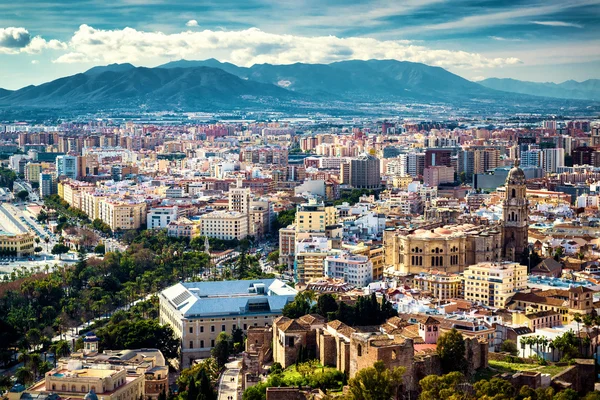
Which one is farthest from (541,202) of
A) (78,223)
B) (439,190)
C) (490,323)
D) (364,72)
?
(364,72)

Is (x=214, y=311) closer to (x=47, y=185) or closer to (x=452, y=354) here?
(x=452, y=354)

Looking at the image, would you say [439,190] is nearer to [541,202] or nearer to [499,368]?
[541,202]

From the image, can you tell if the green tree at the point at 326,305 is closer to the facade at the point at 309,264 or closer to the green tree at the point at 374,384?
the green tree at the point at 374,384

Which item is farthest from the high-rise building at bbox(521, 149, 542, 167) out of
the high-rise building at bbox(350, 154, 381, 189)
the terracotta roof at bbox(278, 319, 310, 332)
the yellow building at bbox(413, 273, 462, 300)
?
the terracotta roof at bbox(278, 319, 310, 332)

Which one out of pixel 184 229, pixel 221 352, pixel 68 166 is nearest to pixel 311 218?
pixel 184 229

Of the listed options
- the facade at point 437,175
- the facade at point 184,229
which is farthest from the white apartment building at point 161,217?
the facade at point 437,175
